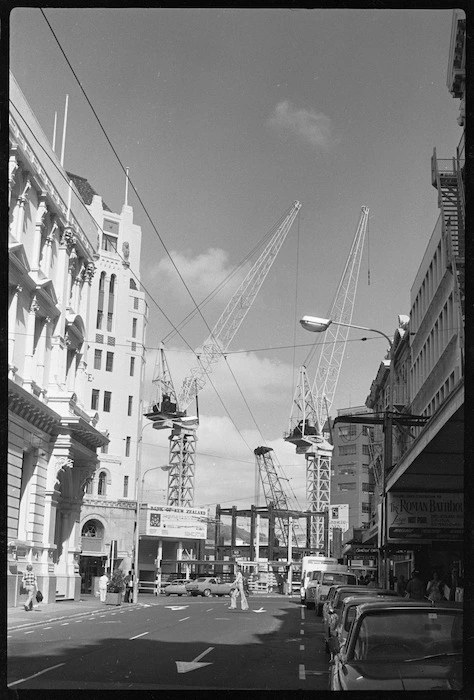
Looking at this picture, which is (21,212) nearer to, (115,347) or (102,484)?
(115,347)

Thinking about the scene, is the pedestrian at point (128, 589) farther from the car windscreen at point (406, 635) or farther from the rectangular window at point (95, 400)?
the car windscreen at point (406, 635)

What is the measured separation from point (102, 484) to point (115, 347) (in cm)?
1179

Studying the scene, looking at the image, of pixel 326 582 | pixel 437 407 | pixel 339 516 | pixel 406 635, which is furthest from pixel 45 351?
pixel 339 516

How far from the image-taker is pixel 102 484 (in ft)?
89.5

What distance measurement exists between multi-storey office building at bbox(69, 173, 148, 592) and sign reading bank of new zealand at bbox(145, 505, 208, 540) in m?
17.6

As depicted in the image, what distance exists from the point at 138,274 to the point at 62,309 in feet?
21.5

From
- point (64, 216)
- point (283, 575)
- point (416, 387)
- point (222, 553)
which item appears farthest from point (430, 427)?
point (222, 553)

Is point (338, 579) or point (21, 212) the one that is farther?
point (338, 579)

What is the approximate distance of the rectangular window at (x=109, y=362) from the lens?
16547 mm

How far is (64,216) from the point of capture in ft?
65.3

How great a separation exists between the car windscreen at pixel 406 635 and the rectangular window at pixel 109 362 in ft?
27.7

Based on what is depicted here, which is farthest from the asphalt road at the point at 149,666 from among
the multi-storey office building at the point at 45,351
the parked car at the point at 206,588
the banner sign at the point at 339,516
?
the banner sign at the point at 339,516

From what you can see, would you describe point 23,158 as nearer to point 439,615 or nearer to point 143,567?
point 439,615

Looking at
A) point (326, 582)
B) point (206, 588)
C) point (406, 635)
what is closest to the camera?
point (406, 635)
